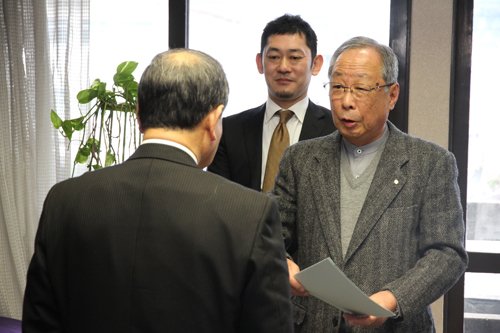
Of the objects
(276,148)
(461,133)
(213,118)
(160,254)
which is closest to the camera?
(160,254)

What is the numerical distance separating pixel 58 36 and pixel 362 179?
2.26 metres

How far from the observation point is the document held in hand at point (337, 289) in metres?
1.08

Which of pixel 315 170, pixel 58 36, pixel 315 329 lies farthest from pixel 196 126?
pixel 58 36

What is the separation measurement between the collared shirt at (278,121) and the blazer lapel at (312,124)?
1.0 inches

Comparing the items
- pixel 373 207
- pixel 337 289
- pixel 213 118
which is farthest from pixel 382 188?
pixel 213 118

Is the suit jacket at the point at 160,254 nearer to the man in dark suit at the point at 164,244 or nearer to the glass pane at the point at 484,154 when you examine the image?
the man in dark suit at the point at 164,244

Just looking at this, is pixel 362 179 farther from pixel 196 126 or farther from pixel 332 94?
pixel 196 126

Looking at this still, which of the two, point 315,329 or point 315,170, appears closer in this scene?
point 315,329

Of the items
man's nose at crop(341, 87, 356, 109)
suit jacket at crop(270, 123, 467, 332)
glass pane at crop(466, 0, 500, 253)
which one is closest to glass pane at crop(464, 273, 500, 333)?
glass pane at crop(466, 0, 500, 253)

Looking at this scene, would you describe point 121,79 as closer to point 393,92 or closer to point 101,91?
point 101,91

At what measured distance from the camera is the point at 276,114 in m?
2.25

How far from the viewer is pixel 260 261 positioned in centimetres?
93

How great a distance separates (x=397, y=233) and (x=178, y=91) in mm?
810

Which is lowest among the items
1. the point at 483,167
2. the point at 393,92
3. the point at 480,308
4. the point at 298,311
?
the point at 480,308
